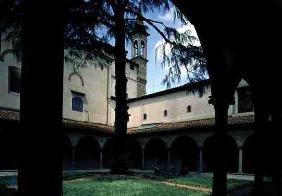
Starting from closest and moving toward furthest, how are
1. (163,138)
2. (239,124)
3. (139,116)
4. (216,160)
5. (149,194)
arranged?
(216,160), (149,194), (239,124), (163,138), (139,116)

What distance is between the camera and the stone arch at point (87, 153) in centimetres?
2709

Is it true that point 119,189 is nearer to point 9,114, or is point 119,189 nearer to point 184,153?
point 9,114

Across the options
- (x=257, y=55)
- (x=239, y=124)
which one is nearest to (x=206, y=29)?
(x=257, y=55)

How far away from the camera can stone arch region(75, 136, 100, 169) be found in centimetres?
2709

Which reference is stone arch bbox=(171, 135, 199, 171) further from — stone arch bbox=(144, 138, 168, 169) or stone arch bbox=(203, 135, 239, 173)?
stone arch bbox=(144, 138, 168, 169)

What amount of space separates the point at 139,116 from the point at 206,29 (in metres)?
26.4

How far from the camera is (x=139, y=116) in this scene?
32.7 meters

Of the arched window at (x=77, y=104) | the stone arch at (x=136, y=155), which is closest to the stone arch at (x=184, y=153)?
the stone arch at (x=136, y=155)

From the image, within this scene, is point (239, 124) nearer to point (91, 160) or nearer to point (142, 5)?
point (142, 5)

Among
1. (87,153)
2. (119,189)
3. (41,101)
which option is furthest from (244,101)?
(41,101)

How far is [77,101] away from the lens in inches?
1167

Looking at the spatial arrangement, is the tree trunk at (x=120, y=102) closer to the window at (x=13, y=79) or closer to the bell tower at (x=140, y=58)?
the window at (x=13, y=79)

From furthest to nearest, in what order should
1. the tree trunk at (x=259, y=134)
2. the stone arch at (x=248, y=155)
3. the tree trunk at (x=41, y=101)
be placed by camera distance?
1. the stone arch at (x=248, y=155)
2. the tree trunk at (x=259, y=134)
3. the tree trunk at (x=41, y=101)

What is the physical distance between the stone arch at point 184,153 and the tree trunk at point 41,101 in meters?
25.0
